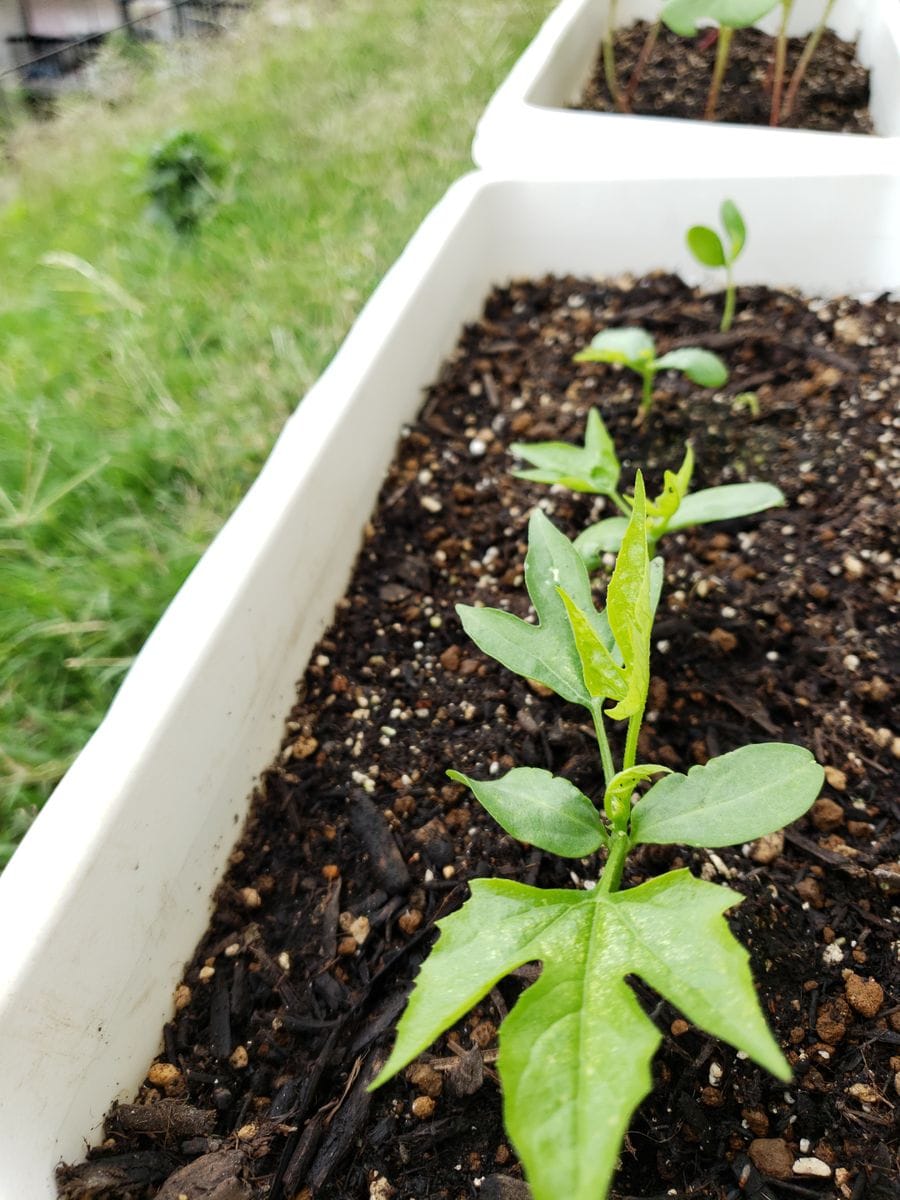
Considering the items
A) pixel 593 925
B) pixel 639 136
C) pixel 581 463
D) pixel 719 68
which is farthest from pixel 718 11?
pixel 593 925

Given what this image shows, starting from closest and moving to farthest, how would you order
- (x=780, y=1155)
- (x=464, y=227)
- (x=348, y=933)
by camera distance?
(x=780, y=1155) → (x=348, y=933) → (x=464, y=227)

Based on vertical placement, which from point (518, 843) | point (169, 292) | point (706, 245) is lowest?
point (518, 843)

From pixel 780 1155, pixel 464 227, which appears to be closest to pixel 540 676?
pixel 780 1155

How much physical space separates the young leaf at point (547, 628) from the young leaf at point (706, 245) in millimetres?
493

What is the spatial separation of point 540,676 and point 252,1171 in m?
0.34

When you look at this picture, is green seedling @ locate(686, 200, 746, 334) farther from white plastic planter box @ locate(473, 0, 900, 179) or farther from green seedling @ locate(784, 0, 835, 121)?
green seedling @ locate(784, 0, 835, 121)

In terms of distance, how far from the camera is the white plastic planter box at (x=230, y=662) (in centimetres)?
51

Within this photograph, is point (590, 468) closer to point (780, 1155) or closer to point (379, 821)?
point (379, 821)

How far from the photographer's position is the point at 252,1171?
53 cm

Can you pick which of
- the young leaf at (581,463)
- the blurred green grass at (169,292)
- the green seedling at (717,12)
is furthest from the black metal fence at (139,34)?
the young leaf at (581,463)

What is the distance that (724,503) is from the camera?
2.35 feet

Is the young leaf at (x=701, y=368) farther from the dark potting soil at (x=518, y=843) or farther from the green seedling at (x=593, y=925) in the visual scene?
the green seedling at (x=593, y=925)

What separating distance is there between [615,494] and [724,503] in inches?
3.6

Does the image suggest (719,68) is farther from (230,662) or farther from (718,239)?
(230,662)
